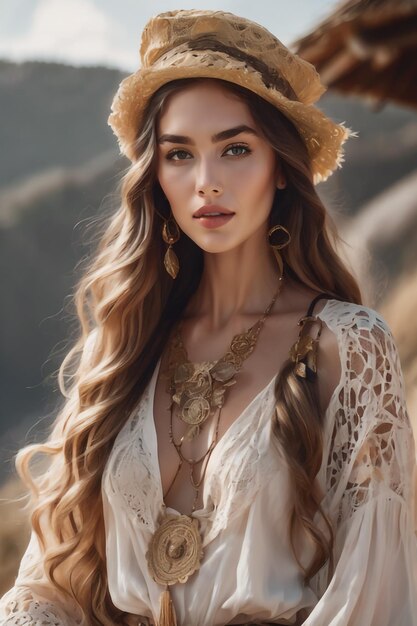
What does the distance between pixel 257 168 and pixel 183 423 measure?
25.5 inches

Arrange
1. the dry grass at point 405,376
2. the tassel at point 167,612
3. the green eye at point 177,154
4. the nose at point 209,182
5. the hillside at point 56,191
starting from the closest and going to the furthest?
1. the tassel at point 167,612
2. the nose at point 209,182
3. the green eye at point 177,154
4. the dry grass at point 405,376
5. the hillside at point 56,191

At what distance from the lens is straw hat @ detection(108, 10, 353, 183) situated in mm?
2828

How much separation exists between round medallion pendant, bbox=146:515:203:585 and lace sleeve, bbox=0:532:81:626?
34 cm

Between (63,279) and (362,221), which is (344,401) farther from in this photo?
(63,279)

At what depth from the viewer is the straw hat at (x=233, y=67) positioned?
2.83 meters

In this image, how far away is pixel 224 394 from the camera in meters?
2.90

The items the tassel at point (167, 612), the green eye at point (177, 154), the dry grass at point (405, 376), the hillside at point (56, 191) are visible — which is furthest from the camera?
the hillside at point (56, 191)

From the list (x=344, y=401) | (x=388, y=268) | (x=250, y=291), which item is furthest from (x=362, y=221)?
(x=344, y=401)

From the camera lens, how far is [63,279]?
5.82 meters

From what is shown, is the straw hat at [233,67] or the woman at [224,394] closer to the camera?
the woman at [224,394]

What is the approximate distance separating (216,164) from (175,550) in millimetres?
901

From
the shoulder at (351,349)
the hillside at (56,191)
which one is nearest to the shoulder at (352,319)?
the shoulder at (351,349)

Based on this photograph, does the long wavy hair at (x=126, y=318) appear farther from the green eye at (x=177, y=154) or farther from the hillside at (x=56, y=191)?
the hillside at (x=56, y=191)

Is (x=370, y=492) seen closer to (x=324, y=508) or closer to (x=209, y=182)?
(x=324, y=508)
